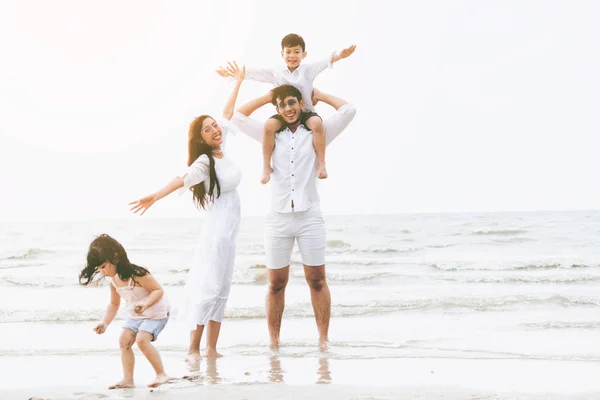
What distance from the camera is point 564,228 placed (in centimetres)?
2625

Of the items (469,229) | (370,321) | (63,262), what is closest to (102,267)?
(370,321)

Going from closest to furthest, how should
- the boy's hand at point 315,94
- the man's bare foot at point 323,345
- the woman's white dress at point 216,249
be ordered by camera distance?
the woman's white dress at point 216,249 → the boy's hand at point 315,94 → the man's bare foot at point 323,345

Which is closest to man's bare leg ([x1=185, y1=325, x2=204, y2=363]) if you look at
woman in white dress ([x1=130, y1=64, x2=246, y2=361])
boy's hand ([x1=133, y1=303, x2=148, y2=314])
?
woman in white dress ([x1=130, y1=64, x2=246, y2=361])

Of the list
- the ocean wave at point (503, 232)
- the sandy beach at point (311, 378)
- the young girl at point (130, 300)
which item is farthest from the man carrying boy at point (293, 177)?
the ocean wave at point (503, 232)

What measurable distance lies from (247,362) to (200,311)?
1.80 feet

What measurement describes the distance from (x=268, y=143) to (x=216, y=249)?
36.2 inches

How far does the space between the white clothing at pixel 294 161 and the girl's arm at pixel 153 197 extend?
0.96m

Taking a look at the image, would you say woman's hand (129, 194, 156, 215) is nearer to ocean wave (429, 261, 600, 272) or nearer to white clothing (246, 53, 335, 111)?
white clothing (246, 53, 335, 111)

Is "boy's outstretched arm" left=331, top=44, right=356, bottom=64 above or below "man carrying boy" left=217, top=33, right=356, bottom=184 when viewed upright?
above

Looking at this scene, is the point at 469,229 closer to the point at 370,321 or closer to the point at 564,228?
the point at 564,228

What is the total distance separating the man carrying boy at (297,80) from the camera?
18.1ft

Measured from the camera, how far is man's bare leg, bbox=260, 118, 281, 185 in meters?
5.57

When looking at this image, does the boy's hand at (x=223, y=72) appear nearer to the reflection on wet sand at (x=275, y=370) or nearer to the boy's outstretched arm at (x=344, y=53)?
the boy's outstretched arm at (x=344, y=53)

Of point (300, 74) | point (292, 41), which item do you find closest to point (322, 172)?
point (300, 74)
